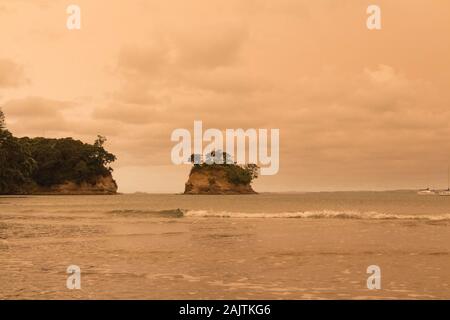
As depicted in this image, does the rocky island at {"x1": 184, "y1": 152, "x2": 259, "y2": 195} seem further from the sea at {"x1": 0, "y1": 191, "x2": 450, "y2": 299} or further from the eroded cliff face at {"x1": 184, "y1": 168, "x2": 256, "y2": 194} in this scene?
the sea at {"x1": 0, "y1": 191, "x2": 450, "y2": 299}

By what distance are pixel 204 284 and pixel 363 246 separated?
39.6ft

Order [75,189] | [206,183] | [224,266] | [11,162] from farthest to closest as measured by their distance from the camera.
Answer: [206,183]
[75,189]
[11,162]
[224,266]

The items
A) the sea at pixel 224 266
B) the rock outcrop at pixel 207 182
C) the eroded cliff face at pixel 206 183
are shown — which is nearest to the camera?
the sea at pixel 224 266

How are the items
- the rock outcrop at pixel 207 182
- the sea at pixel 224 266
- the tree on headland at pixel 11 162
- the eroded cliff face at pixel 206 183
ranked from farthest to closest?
the rock outcrop at pixel 207 182 → the eroded cliff face at pixel 206 183 → the tree on headland at pixel 11 162 → the sea at pixel 224 266

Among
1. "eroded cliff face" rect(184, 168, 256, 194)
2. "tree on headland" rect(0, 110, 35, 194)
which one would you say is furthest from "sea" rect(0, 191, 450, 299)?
"eroded cliff face" rect(184, 168, 256, 194)

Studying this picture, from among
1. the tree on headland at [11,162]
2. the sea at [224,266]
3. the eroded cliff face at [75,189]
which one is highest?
the tree on headland at [11,162]

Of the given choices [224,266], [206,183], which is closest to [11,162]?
[206,183]

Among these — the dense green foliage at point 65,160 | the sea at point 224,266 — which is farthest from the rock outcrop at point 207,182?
the sea at point 224,266

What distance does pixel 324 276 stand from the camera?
49.8 feet

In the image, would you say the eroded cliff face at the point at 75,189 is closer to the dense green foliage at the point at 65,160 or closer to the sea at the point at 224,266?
the dense green foliage at the point at 65,160

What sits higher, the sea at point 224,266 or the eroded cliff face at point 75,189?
the eroded cliff face at point 75,189

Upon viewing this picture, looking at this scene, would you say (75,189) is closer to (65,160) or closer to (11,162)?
(65,160)
